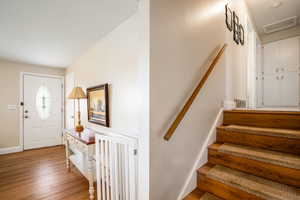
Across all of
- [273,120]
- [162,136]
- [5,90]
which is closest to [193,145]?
[162,136]

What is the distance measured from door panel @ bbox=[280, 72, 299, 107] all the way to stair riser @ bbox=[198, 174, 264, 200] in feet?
11.8

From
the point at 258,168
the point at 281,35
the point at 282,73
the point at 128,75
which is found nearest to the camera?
the point at 258,168

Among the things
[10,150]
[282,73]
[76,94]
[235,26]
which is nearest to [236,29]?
[235,26]

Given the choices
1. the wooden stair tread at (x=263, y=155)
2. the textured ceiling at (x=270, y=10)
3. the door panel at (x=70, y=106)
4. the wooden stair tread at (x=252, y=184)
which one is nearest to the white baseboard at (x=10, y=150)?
the door panel at (x=70, y=106)

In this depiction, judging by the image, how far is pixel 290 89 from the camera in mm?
3316

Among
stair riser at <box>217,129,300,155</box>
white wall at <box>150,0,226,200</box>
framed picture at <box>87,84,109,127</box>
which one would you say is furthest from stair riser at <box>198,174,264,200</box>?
framed picture at <box>87,84,109,127</box>

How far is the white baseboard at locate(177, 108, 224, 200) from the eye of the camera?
4.07 feet

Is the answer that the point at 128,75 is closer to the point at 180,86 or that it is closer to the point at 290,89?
the point at 180,86

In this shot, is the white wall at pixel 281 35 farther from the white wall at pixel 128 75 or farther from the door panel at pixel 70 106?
the door panel at pixel 70 106

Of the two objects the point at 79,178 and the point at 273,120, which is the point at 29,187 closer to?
the point at 79,178

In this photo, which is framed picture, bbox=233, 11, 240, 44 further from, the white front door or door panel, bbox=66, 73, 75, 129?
the white front door

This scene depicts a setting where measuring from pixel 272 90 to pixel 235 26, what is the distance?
94.1 inches

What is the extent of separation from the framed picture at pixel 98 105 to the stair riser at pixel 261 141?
5.38 ft

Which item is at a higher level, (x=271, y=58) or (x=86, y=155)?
(x=271, y=58)
